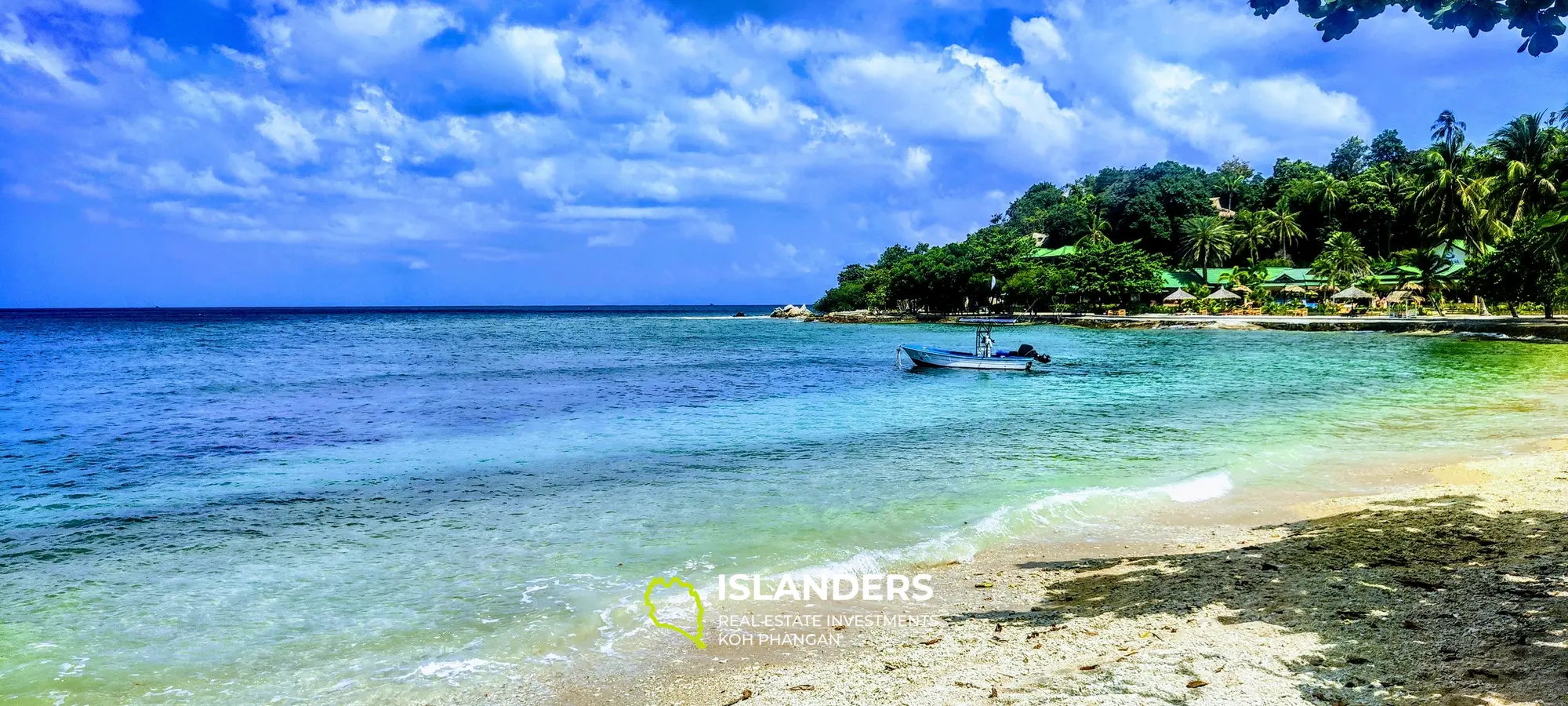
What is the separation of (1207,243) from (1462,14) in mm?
98392

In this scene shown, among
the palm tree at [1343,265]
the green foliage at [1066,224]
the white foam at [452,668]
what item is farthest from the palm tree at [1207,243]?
the white foam at [452,668]

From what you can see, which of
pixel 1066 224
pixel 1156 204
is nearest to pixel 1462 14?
pixel 1156 204

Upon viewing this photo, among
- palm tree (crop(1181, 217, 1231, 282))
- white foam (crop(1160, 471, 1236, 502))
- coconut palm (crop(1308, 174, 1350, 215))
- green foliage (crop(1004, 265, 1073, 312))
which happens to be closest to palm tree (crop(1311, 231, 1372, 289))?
palm tree (crop(1181, 217, 1231, 282))

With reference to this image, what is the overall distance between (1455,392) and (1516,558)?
847 inches

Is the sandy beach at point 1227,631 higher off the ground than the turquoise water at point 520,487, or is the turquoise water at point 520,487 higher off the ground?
the sandy beach at point 1227,631

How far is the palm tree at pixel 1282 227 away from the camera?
10019 cm

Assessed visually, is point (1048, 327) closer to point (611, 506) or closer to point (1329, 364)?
point (1329, 364)

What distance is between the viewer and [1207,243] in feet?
303

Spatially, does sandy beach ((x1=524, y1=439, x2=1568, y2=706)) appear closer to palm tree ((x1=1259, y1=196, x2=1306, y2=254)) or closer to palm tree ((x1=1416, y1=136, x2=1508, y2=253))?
palm tree ((x1=1416, y1=136, x2=1508, y2=253))

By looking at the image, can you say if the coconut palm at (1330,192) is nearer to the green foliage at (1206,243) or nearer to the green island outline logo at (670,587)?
the green foliage at (1206,243)

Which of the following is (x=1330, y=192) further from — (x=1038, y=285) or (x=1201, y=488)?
(x=1201, y=488)

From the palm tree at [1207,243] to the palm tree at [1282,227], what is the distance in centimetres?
879

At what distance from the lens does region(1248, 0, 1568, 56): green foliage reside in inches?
181

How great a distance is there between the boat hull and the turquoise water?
2718mm
